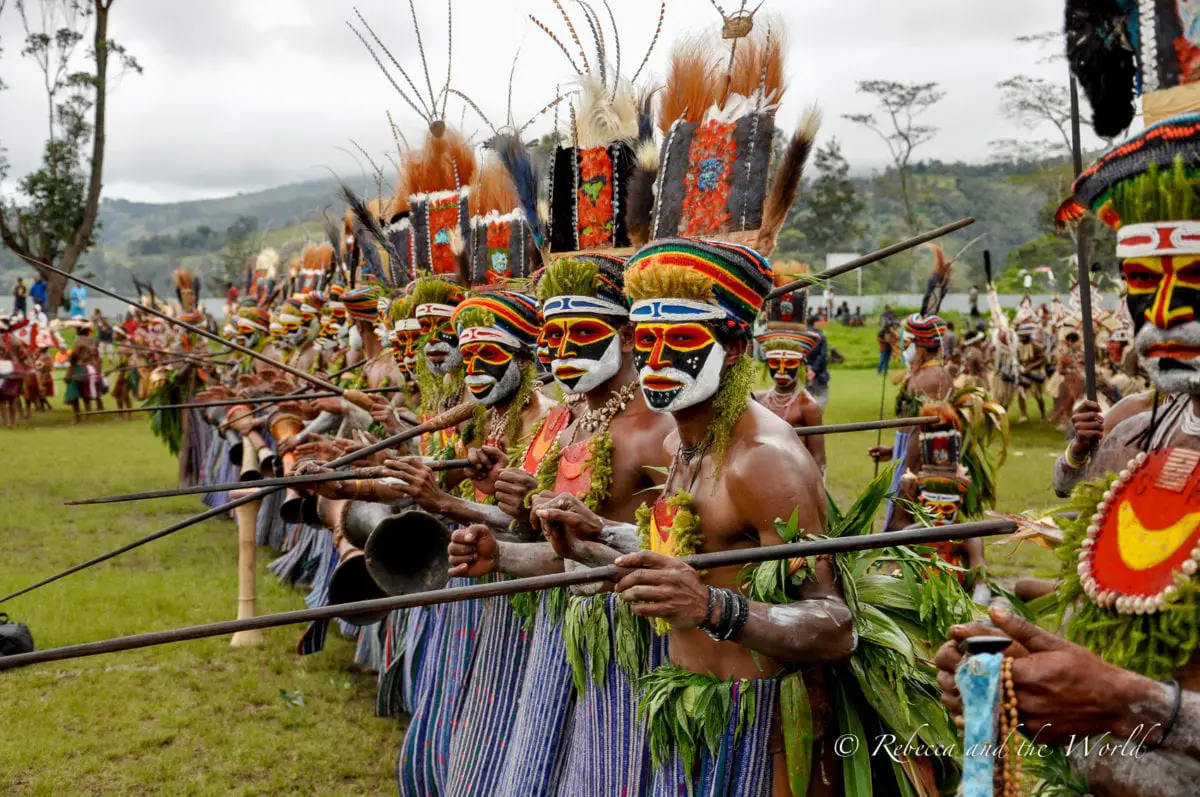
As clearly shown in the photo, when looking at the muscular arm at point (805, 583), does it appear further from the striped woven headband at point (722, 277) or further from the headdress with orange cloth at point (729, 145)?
the headdress with orange cloth at point (729, 145)

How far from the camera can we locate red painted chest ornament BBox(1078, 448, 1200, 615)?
1.84m

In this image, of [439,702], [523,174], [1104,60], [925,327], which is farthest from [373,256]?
[1104,60]

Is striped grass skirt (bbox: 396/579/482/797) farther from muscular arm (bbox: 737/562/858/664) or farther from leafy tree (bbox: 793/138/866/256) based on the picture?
leafy tree (bbox: 793/138/866/256)

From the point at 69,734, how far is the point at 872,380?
27721 mm

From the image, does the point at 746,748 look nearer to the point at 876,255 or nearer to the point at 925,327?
the point at 876,255

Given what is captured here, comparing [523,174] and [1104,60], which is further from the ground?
[523,174]

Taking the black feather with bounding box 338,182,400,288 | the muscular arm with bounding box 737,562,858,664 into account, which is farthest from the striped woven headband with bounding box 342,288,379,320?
the muscular arm with bounding box 737,562,858,664

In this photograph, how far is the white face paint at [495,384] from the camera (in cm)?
506

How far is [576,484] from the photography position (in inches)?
155

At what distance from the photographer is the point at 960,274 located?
91.4 m

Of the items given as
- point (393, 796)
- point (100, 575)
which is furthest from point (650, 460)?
point (100, 575)

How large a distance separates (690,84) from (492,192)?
2199 mm

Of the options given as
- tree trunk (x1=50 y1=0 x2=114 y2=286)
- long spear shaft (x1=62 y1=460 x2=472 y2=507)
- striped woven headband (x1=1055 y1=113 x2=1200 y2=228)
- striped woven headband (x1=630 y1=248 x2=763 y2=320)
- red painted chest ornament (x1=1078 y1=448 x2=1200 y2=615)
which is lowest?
long spear shaft (x1=62 y1=460 x2=472 y2=507)

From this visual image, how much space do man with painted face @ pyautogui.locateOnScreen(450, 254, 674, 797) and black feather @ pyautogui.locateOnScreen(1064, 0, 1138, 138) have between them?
6.11ft
